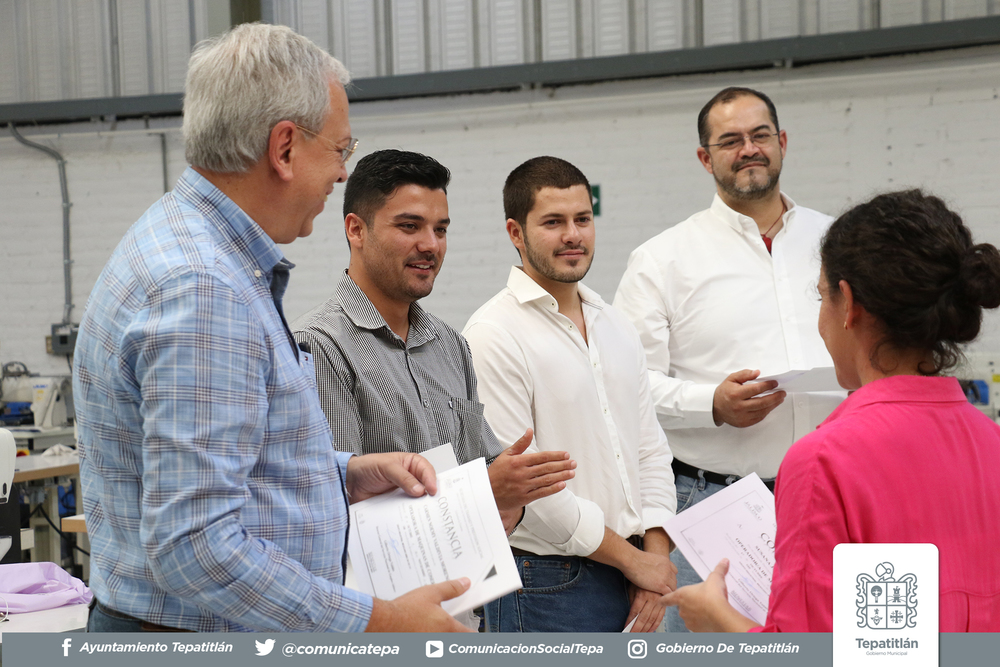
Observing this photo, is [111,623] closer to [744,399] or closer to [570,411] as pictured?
[570,411]

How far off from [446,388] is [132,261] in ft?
2.62

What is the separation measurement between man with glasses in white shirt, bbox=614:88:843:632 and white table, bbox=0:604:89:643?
4.68 ft

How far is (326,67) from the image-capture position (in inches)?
43.4

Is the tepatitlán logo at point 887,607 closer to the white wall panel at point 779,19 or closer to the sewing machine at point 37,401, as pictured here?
the white wall panel at point 779,19

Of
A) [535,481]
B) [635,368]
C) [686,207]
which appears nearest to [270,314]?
[535,481]

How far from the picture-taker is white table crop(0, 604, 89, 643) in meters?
1.85

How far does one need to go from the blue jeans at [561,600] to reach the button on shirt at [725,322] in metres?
0.53

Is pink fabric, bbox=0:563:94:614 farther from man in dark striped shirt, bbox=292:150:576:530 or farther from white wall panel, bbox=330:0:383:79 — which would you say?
white wall panel, bbox=330:0:383:79

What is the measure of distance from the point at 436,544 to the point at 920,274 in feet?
2.31

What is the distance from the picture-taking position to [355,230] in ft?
5.65

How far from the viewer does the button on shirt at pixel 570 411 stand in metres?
1.78

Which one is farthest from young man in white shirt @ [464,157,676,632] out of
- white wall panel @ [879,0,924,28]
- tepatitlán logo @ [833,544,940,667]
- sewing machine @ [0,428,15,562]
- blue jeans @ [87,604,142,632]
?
white wall panel @ [879,0,924,28]

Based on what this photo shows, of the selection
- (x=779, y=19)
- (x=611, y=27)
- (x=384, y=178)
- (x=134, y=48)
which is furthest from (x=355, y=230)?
(x=134, y=48)

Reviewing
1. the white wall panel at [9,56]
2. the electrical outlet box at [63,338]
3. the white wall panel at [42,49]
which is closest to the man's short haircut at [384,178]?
the electrical outlet box at [63,338]
